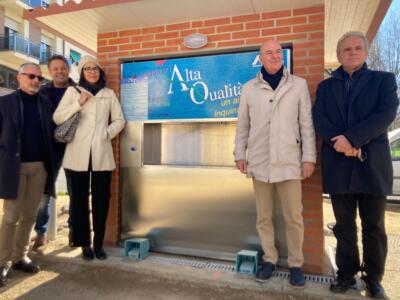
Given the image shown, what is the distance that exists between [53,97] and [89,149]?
820mm

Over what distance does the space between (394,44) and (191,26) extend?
49.6 feet

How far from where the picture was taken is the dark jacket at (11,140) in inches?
118

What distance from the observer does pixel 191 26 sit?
146 inches

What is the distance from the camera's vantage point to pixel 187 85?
3740 millimetres

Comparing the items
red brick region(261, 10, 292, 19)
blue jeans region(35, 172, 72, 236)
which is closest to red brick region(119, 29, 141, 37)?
red brick region(261, 10, 292, 19)

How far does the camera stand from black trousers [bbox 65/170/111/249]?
3.47m

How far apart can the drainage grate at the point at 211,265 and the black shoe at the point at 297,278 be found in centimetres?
20

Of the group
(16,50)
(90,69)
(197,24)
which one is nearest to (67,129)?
(90,69)

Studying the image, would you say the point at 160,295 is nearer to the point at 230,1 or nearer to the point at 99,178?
the point at 99,178

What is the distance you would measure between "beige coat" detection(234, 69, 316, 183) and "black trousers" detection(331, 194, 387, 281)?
1.51ft

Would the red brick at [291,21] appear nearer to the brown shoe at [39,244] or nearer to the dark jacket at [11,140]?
the dark jacket at [11,140]

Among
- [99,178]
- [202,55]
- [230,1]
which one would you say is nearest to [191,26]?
[202,55]

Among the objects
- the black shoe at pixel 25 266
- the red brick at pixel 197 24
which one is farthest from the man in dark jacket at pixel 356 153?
the black shoe at pixel 25 266

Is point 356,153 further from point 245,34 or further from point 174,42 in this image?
point 174,42
